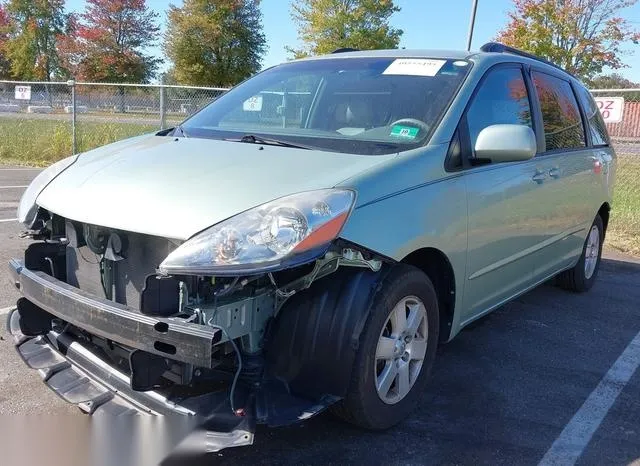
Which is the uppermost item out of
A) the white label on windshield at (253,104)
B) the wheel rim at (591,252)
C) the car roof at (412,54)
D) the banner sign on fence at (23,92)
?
the banner sign on fence at (23,92)

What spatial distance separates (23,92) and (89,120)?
1.60 metres

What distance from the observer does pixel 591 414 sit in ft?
10.9

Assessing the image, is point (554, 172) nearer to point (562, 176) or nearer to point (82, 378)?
point (562, 176)

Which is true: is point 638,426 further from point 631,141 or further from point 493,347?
point 631,141

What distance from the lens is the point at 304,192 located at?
2533mm

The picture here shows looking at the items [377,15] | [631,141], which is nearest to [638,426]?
[631,141]

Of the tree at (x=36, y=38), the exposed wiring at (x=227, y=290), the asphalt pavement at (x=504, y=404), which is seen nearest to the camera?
the exposed wiring at (x=227, y=290)

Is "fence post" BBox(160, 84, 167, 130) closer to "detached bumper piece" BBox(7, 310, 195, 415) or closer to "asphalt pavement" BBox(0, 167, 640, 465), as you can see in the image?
"asphalt pavement" BBox(0, 167, 640, 465)

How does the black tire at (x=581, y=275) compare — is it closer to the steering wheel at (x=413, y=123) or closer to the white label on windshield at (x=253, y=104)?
the steering wheel at (x=413, y=123)

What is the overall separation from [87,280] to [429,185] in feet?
5.38

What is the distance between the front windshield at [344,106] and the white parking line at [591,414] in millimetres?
1587


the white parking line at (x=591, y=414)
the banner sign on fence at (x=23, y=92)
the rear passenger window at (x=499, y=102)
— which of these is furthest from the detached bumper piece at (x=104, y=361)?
the banner sign on fence at (x=23, y=92)

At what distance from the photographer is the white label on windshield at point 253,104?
3.89 m

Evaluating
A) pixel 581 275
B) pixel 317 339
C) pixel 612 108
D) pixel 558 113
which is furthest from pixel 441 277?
pixel 612 108
